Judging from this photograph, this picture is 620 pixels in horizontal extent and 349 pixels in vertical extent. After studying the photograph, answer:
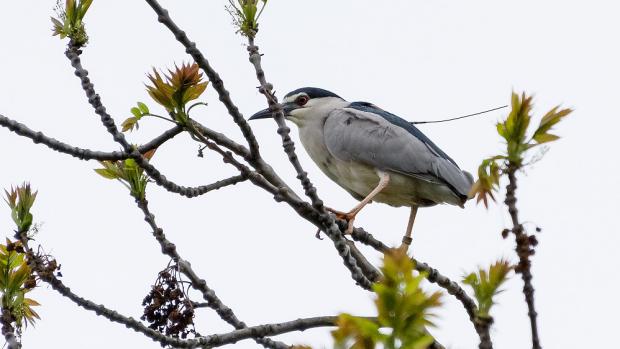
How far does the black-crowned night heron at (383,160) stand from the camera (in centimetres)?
657

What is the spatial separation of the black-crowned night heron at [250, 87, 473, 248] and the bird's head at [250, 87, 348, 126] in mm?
64

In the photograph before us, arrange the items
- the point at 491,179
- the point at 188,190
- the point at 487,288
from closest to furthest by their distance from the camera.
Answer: the point at 487,288 → the point at 491,179 → the point at 188,190

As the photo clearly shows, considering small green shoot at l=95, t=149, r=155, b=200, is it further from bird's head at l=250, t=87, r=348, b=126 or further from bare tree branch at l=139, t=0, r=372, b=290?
bird's head at l=250, t=87, r=348, b=126

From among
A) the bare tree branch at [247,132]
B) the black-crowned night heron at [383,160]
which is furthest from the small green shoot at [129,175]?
the black-crowned night heron at [383,160]

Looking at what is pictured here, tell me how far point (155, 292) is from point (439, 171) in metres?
3.35

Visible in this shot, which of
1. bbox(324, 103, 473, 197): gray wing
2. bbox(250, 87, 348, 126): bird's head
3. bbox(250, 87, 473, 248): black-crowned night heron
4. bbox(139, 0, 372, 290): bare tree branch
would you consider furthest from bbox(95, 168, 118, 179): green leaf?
bbox(250, 87, 348, 126): bird's head

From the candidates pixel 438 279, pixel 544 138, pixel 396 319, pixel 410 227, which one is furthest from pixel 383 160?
pixel 396 319

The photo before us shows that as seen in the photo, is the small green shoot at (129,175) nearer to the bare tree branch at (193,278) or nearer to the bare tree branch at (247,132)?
the bare tree branch at (193,278)

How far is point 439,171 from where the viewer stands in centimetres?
654

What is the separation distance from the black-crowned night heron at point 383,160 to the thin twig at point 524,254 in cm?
438

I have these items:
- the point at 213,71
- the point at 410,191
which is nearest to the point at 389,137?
the point at 410,191

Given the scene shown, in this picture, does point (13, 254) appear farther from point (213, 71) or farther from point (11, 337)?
point (213, 71)

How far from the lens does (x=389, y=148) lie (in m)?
6.70

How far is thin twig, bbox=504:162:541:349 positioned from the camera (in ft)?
6.45
